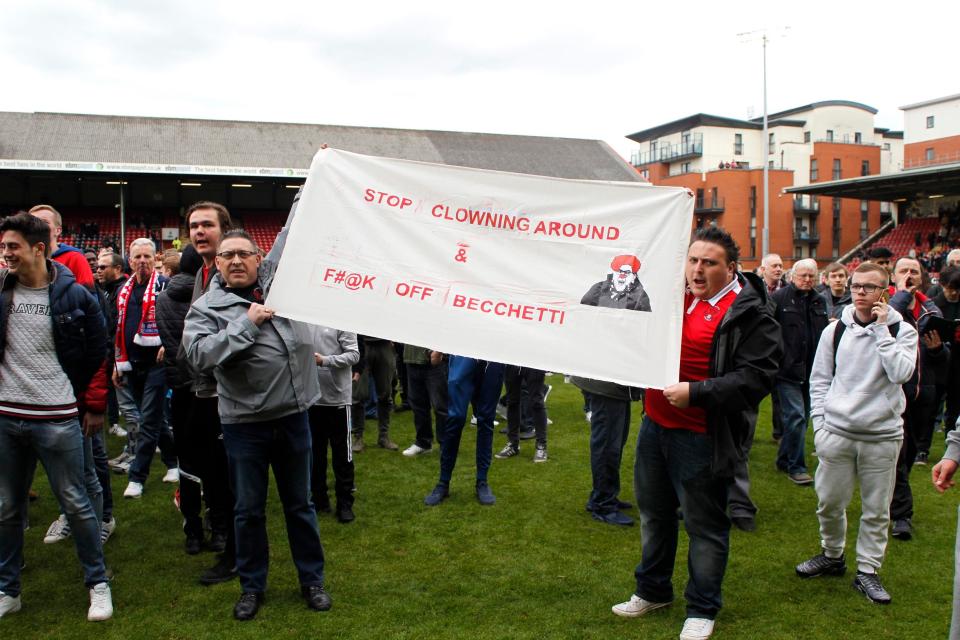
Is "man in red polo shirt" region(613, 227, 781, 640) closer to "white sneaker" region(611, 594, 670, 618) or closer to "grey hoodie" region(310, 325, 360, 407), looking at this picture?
"white sneaker" region(611, 594, 670, 618)

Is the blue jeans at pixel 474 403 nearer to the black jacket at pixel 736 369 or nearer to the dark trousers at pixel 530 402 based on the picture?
the dark trousers at pixel 530 402

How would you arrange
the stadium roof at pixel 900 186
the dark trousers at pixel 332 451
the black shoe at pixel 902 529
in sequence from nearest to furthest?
1. the black shoe at pixel 902 529
2. the dark trousers at pixel 332 451
3. the stadium roof at pixel 900 186

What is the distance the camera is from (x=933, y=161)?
1836 inches

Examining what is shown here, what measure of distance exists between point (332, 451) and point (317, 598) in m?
1.83

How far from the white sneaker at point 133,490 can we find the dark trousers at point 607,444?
379 centimetres

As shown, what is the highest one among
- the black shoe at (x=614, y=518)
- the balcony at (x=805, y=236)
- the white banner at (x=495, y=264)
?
the balcony at (x=805, y=236)

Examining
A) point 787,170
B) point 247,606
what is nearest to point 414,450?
point 247,606

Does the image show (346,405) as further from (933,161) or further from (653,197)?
(933,161)

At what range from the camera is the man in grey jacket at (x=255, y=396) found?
371 centimetres

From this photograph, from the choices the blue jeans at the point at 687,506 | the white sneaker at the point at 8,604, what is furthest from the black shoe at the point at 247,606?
the blue jeans at the point at 687,506

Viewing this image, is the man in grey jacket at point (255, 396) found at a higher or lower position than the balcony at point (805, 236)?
lower

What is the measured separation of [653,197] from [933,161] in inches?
2058

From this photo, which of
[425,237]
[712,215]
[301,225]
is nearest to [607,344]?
[425,237]

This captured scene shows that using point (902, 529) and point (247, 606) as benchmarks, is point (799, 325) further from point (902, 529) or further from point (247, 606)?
point (247, 606)
